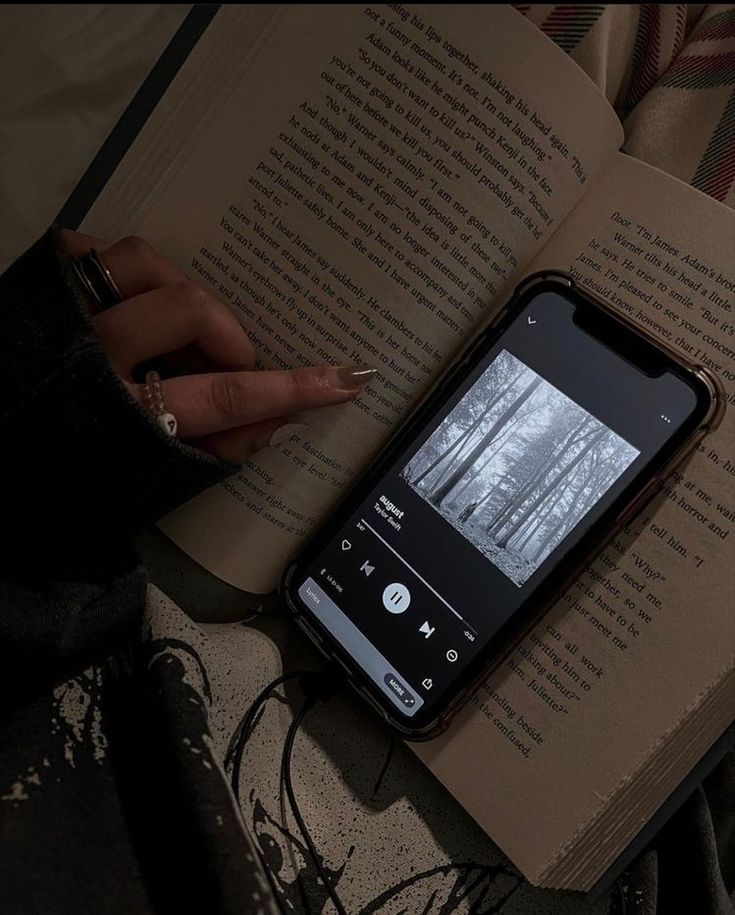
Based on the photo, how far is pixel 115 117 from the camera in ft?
1.75

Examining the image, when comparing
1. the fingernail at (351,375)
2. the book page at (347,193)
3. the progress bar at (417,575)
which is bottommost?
the progress bar at (417,575)

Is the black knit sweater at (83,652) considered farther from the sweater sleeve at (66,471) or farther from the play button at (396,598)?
the play button at (396,598)

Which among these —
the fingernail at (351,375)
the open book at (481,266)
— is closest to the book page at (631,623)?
the open book at (481,266)

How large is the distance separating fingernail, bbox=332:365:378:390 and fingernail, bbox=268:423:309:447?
0.12 feet

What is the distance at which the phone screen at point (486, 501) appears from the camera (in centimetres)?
41

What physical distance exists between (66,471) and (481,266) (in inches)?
9.3

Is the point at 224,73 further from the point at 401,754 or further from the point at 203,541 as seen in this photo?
the point at 401,754

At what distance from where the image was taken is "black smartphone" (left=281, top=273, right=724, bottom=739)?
0.41m

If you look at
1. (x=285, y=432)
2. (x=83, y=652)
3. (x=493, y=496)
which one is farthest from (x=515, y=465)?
(x=83, y=652)

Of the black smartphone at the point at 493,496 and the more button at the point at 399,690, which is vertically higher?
the black smartphone at the point at 493,496

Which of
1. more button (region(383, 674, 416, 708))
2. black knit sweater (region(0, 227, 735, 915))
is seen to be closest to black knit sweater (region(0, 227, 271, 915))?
black knit sweater (region(0, 227, 735, 915))

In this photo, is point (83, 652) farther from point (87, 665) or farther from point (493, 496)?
Answer: point (493, 496)

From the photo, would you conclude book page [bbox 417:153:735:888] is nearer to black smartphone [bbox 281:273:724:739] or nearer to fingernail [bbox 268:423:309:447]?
black smartphone [bbox 281:273:724:739]

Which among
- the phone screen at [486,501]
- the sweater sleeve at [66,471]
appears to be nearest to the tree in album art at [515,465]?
the phone screen at [486,501]
